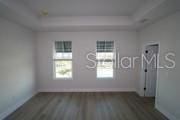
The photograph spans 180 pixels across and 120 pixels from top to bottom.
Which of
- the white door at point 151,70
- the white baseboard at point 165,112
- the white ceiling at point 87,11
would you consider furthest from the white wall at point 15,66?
the white door at point 151,70

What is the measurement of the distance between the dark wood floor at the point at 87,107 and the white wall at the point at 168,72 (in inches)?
14.1

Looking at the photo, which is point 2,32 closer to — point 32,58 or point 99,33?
point 32,58

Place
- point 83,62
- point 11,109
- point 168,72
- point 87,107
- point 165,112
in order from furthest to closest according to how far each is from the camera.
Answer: point 83,62, point 87,107, point 11,109, point 165,112, point 168,72

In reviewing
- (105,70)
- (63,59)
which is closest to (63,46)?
(63,59)

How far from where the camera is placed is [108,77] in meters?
4.79

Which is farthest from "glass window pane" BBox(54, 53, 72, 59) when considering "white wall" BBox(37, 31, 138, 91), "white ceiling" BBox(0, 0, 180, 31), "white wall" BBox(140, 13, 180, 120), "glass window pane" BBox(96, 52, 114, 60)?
"white wall" BBox(140, 13, 180, 120)

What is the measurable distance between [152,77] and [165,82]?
1316 millimetres

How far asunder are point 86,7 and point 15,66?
9.23 feet

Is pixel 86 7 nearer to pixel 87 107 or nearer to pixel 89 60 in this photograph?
pixel 89 60

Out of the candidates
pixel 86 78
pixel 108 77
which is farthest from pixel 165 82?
pixel 86 78

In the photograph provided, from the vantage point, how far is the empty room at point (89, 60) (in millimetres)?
2754

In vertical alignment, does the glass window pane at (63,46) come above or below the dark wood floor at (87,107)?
above

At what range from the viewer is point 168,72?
2809 mm

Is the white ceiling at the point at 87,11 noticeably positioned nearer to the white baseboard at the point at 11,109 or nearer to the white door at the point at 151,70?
the white door at the point at 151,70
